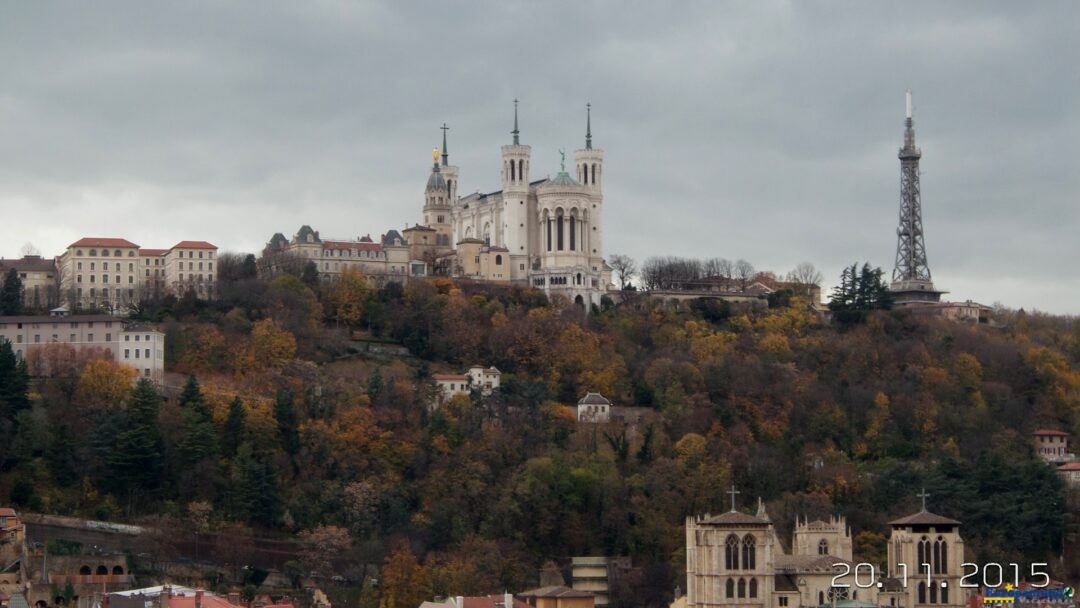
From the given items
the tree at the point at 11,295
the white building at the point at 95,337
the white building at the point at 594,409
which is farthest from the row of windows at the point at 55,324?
the white building at the point at 594,409

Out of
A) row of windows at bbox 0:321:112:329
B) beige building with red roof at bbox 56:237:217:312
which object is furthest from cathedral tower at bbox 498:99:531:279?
row of windows at bbox 0:321:112:329

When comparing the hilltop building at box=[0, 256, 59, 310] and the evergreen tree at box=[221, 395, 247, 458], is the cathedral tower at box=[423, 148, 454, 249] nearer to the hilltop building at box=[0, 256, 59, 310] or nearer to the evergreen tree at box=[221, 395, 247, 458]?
the hilltop building at box=[0, 256, 59, 310]

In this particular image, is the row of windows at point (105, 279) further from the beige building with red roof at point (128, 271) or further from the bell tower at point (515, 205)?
the bell tower at point (515, 205)

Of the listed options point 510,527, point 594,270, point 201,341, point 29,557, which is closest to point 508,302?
point 594,270

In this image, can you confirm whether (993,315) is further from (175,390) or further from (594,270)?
(175,390)

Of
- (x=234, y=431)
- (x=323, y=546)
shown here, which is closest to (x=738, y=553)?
(x=323, y=546)

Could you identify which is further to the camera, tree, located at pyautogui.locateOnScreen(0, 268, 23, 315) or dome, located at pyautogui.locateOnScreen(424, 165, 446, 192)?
dome, located at pyautogui.locateOnScreen(424, 165, 446, 192)

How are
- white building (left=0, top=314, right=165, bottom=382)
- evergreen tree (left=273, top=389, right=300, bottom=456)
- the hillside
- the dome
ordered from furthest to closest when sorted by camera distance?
1. the dome
2. white building (left=0, top=314, right=165, bottom=382)
3. evergreen tree (left=273, top=389, right=300, bottom=456)
4. the hillside
